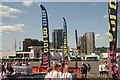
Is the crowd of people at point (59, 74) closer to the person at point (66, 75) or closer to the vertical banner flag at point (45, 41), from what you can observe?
the person at point (66, 75)

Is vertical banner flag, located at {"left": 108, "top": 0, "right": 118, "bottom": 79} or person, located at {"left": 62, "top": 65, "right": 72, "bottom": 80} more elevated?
vertical banner flag, located at {"left": 108, "top": 0, "right": 118, "bottom": 79}

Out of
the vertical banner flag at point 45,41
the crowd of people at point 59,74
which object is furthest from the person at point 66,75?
the vertical banner flag at point 45,41

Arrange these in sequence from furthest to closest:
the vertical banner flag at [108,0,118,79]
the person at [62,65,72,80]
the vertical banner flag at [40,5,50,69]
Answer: the vertical banner flag at [40,5,50,69] < the vertical banner flag at [108,0,118,79] < the person at [62,65,72,80]

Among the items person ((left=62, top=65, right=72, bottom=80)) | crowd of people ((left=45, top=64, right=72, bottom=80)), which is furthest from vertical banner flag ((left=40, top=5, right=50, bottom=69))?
person ((left=62, top=65, right=72, bottom=80))

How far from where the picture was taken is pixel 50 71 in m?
6.97

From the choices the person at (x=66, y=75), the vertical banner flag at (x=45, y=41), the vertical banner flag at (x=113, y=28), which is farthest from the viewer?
the vertical banner flag at (x=45, y=41)

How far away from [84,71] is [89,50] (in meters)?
173

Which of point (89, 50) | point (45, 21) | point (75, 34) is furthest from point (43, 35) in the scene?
point (89, 50)

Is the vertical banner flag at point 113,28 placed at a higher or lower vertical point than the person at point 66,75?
higher

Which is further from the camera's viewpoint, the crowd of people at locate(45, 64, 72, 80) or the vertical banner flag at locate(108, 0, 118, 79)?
the vertical banner flag at locate(108, 0, 118, 79)

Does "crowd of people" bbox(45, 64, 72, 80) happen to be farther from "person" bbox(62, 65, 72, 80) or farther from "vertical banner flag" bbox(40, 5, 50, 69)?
"vertical banner flag" bbox(40, 5, 50, 69)

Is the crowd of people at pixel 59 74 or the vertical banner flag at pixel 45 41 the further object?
the vertical banner flag at pixel 45 41

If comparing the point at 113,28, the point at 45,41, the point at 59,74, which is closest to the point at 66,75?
the point at 59,74

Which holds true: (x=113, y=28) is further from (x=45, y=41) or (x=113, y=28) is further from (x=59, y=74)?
(x=45, y=41)
